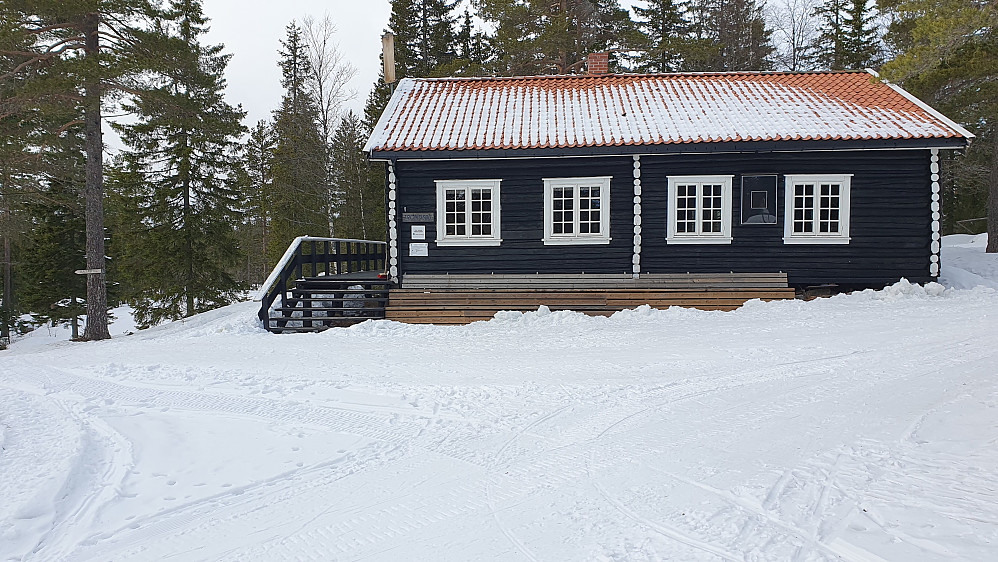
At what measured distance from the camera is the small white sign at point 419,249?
13.4 meters

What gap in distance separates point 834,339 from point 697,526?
661cm

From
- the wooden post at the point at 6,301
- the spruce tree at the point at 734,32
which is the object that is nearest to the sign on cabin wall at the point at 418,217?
the spruce tree at the point at 734,32

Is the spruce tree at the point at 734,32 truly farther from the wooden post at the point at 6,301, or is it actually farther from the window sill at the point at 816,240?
the wooden post at the point at 6,301

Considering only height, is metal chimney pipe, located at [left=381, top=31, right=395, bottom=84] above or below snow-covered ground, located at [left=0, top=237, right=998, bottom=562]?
above

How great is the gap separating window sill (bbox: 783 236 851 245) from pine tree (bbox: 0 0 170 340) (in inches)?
590

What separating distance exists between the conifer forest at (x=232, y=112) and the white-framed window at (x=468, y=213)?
23.8 feet

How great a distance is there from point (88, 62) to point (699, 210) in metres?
→ 13.7

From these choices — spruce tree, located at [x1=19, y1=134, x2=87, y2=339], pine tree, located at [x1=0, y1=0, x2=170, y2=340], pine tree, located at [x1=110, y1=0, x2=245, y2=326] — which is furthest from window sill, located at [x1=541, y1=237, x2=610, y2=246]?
spruce tree, located at [x1=19, y1=134, x2=87, y2=339]

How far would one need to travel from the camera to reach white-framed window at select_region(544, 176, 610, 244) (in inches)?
518

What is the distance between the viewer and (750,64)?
27719mm

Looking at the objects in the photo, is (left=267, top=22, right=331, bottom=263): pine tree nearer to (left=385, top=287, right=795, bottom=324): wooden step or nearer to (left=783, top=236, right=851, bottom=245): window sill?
(left=385, top=287, right=795, bottom=324): wooden step

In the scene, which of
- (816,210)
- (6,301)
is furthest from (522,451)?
(6,301)

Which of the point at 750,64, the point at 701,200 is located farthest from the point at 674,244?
the point at 750,64

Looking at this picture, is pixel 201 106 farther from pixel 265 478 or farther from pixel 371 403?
pixel 265 478
